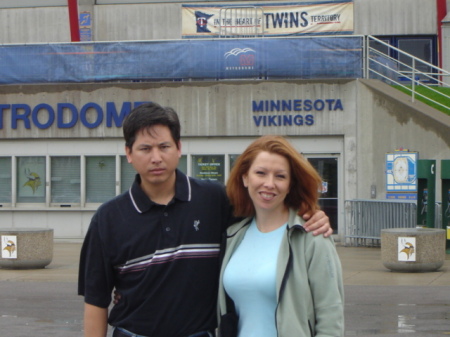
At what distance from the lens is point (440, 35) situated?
31359 millimetres

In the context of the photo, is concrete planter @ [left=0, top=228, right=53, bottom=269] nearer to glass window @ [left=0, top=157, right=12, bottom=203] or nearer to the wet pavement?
the wet pavement

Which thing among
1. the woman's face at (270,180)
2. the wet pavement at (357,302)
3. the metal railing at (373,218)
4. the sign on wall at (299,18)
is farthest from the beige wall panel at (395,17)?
the woman's face at (270,180)

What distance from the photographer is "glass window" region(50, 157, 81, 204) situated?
2322cm

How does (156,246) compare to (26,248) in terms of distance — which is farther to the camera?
(26,248)

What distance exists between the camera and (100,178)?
23.1m

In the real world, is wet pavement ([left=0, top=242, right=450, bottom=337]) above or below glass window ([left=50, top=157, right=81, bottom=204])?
below

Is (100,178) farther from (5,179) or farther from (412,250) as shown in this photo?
(412,250)

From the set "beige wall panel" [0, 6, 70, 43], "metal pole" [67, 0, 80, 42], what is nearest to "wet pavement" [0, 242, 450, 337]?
"metal pole" [67, 0, 80, 42]

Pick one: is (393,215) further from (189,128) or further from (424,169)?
(189,128)

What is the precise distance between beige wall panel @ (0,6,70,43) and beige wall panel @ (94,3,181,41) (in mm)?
1276

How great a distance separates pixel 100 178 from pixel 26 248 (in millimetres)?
6689

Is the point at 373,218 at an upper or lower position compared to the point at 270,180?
lower

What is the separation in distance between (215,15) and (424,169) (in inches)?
582

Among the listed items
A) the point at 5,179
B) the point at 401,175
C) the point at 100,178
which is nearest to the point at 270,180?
the point at 401,175
